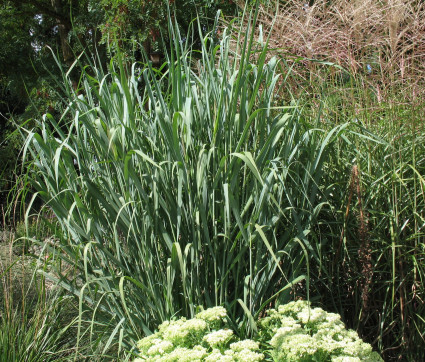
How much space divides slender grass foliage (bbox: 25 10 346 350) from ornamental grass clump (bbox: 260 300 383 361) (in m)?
0.17

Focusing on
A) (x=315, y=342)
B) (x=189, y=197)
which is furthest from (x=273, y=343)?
(x=189, y=197)

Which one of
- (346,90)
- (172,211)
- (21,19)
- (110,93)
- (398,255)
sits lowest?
(398,255)

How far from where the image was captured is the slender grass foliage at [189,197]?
5.99ft

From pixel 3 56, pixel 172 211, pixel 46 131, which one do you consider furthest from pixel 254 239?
pixel 3 56

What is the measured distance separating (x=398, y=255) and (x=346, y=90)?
962mm

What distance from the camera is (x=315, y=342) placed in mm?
1485

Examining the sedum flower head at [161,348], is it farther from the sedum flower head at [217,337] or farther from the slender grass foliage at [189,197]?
the slender grass foliage at [189,197]

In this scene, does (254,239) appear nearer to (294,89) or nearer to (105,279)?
(105,279)

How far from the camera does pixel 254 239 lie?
189cm

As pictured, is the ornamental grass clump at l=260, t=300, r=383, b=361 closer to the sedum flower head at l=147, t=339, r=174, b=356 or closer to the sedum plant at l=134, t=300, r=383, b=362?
the sedum plant at l=134, t=300, r=383, b=362

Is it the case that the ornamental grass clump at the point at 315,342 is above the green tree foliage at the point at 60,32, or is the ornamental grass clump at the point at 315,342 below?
below

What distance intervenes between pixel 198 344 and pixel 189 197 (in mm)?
532

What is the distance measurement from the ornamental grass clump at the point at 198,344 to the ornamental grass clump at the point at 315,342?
8 cm

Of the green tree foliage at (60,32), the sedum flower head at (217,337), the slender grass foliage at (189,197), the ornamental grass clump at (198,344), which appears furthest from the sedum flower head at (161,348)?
the green tree foliage at (60,32)
